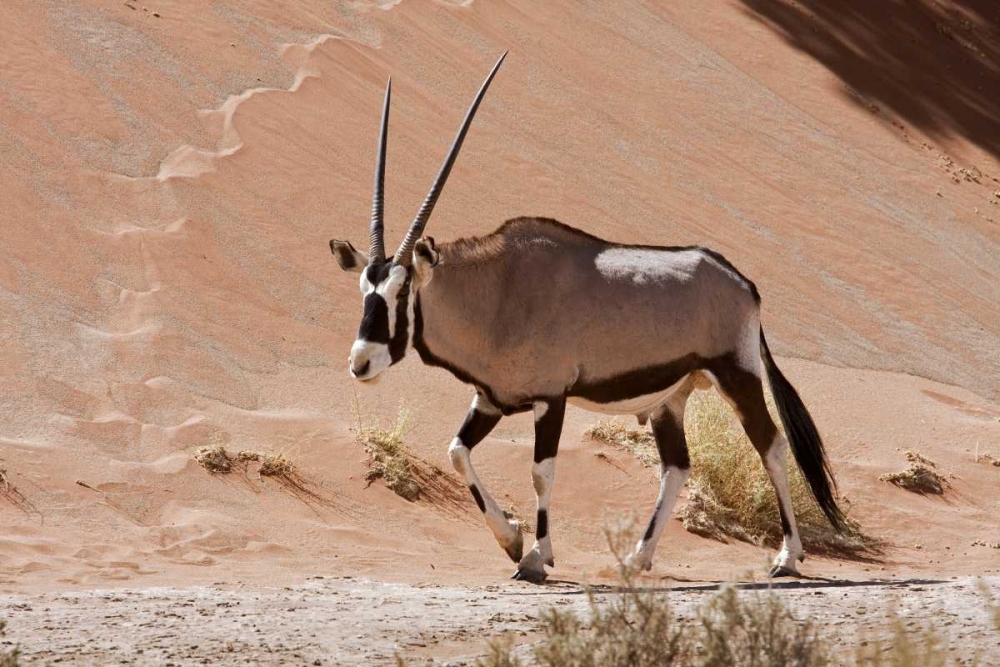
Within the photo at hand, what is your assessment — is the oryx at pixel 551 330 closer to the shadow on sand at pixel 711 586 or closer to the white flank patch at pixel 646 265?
the white flank patch at pixel 646 265

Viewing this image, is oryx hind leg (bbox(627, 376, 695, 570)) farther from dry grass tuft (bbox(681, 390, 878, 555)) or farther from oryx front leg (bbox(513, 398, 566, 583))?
dry grass tuft (bbox(681, 390, 878, 555))

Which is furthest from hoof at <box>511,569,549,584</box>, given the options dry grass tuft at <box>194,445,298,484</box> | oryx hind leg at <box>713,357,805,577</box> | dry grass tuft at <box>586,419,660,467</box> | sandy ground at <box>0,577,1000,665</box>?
dry grass tuft at <box>586,419,660,467</box>

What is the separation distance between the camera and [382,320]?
751 centimetres

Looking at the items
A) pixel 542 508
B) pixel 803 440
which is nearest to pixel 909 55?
pixel 803 440

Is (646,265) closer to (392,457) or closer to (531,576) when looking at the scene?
(531,576)

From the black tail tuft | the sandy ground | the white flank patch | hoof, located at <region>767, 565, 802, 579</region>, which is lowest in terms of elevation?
the sandy ground

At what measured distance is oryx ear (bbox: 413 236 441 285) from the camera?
7.53 metres

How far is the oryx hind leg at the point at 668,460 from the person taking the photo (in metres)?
8.42

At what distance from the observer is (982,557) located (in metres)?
10.2

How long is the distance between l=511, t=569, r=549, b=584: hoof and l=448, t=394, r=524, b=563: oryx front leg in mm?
206

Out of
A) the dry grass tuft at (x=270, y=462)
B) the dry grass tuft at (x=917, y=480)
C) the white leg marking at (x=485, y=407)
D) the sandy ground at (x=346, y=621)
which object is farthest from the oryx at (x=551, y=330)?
the dry grass tuft at (x=917, y=480)

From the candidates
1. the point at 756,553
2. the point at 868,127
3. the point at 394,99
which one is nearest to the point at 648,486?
the point at 756,553

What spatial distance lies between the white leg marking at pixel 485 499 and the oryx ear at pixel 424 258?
96 cm

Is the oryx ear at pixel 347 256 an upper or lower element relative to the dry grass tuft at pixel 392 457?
upper
